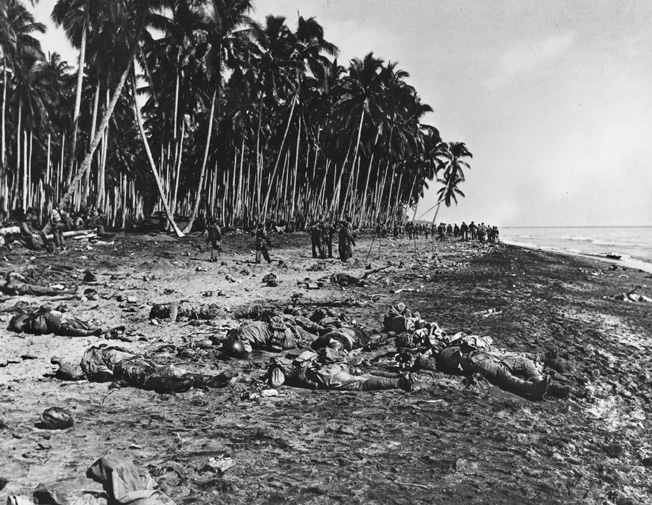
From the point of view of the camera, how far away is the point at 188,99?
26609 mm

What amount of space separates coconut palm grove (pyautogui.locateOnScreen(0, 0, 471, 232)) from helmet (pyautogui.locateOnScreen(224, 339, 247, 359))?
573 inches

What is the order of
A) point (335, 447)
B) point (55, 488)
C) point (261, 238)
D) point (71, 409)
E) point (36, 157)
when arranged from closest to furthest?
point (55, 488)
point (335, 447)
point (71, 409)
point (261, 238)
point (36, 157)

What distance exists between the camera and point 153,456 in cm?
331

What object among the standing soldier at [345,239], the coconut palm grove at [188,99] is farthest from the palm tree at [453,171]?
the standing soldier at [345,239]

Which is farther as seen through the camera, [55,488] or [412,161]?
[412,161]

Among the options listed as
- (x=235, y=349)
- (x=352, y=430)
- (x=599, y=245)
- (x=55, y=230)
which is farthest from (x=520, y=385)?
(x=599, y=245)

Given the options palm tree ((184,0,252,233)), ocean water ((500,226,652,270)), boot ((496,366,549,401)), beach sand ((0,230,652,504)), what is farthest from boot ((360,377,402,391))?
ocean water ((500,226,652,270))

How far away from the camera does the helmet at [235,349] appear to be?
5863 millimetres

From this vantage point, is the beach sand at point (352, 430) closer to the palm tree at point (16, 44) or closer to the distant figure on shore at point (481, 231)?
the palm tree at point (16, 44)

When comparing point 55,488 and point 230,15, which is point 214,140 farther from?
point 55,488

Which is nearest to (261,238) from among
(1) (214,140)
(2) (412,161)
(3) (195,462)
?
(3) (195,462)

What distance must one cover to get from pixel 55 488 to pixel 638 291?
717 inches

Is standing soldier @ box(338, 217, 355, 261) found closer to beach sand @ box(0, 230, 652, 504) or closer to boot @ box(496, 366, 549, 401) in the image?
beach sand @ box(0, 230, 652, 504)

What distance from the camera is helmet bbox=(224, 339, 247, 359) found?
5863 millimetres
